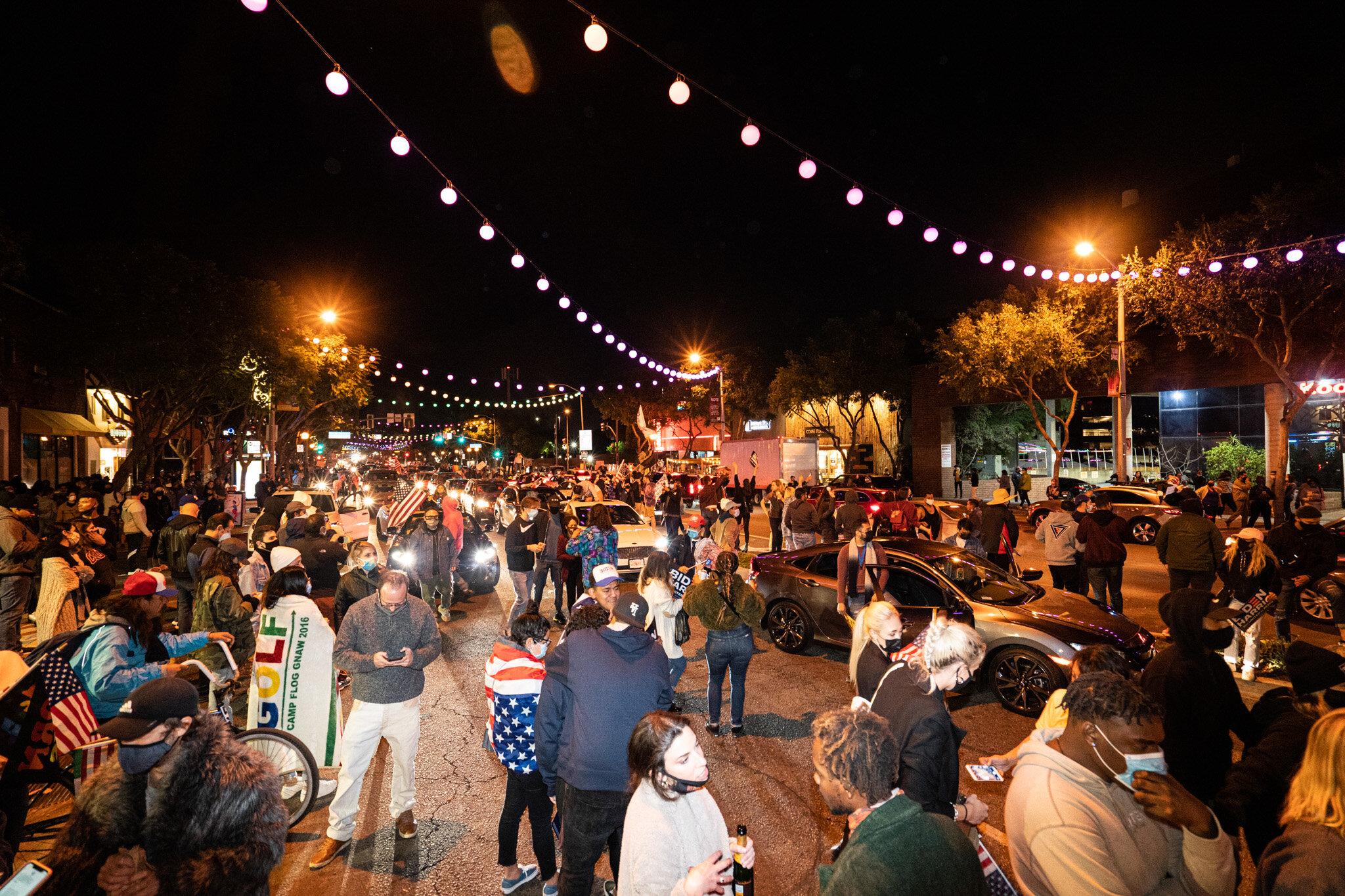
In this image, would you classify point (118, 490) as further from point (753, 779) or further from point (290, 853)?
point (753, 779)

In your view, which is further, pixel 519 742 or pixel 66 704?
pixel 66 704

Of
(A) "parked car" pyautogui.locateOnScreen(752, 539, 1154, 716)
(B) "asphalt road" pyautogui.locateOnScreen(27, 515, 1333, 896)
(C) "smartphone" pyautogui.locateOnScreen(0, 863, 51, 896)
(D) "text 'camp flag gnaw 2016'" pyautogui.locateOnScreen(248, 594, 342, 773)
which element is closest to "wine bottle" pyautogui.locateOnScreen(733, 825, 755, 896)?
(B) "asphalt road" pyautogui.locateOnScreen(27, 515, 1333, 896)

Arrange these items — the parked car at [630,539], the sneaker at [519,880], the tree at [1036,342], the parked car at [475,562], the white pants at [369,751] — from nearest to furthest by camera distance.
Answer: the sneaker at [519,880] → the white pants at [369,751] → the parked car at [475,562] → the parked car at [630,539] → the tree at [1036,342]

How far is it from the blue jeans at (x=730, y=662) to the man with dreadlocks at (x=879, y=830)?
3.73m

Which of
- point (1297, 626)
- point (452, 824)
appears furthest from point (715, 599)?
point (1297, 626)

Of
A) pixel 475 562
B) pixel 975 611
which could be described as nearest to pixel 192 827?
pixel 975 611

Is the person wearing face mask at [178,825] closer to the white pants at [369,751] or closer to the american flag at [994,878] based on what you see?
the white pants at [369,751]

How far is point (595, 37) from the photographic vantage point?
7.04 meters

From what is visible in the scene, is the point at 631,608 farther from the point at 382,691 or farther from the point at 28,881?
the point at 28,881

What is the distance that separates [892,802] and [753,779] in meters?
3.48

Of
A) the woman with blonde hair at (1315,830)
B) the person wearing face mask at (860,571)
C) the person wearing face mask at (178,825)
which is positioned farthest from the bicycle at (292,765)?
the person wearing face mask at (860,571)

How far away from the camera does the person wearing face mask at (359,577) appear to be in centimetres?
620

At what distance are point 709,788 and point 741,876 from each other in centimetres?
308

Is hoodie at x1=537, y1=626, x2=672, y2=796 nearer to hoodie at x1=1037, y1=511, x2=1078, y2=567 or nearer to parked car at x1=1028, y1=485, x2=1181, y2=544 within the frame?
hoodie at x1=1037, y1=511, x2=1078, y2=567
